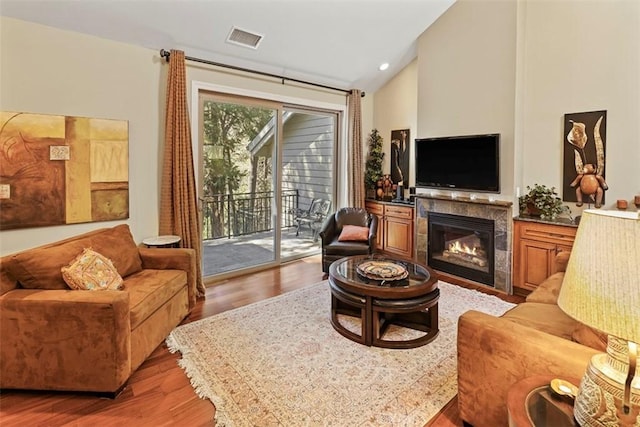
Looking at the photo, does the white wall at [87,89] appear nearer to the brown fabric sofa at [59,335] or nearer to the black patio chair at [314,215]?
the brown fabric sofa at [59,335]

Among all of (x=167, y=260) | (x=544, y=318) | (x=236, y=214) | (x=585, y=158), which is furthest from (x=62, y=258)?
(x=585, y=158)

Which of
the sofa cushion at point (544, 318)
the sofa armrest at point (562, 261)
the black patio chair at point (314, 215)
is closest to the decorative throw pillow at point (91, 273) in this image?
the sofa cushion at point (544, 318)

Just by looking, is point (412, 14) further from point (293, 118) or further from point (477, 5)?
point (293, 118)

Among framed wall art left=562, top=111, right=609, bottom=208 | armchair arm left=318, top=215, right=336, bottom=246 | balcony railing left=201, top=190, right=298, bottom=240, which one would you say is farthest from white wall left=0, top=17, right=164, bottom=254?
framed wall art left=562, top=111, right=609, bottom=208

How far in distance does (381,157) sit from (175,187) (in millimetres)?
3515

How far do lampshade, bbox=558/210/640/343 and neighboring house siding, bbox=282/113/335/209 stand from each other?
4.35 meters

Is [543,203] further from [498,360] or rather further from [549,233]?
[498,360]

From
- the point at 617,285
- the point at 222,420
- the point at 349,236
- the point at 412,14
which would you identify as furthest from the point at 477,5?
the point at 222,420

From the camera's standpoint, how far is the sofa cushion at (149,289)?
2.50 m

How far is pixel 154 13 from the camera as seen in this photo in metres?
3.37

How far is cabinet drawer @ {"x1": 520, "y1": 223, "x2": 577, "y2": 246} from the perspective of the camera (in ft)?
11.9

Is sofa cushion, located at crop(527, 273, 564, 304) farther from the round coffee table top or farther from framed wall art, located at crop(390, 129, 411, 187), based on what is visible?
framed wall art, located at crop(390, 129, 411, 187)

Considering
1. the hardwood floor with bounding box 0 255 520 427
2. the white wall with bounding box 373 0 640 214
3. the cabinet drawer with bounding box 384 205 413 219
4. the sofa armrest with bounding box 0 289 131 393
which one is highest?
the white wall with bounding box 373 0 640 214

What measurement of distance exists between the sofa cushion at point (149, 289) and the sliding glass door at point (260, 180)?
4.21 feet
